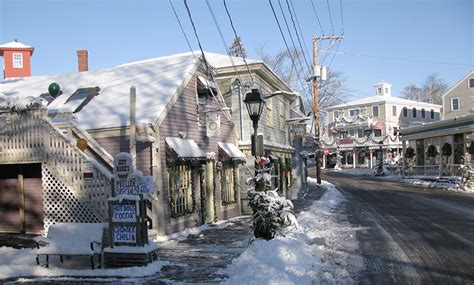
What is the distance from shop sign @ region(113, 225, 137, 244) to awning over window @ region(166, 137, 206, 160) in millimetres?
3680

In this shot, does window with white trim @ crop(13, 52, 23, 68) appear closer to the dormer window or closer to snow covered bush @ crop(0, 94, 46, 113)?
the dormer window

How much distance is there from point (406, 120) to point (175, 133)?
2037 inches

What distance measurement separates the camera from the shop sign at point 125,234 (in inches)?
316

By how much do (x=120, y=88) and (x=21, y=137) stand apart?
3504 millimetres

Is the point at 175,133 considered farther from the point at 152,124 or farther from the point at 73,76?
the point at 73,76

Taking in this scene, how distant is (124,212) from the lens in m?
8.16


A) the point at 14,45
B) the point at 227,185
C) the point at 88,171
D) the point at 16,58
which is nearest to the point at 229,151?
the point at 227,185

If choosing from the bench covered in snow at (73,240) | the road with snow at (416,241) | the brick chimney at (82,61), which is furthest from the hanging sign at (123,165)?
the brick chimney at (82,61)

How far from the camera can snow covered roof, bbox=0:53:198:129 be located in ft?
38.7

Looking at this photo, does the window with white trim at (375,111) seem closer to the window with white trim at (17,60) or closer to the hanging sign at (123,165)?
the window with white trim at (17,60)

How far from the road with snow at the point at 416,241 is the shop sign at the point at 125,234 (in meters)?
3.94

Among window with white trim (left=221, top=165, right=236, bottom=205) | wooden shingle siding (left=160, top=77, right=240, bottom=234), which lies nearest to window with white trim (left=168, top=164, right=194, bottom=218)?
wooden shingle siding (left=160, top=77, right=240, bottom=234)

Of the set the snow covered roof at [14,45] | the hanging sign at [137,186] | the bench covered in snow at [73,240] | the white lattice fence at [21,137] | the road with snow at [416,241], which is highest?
the snow covered roof at [14,45]

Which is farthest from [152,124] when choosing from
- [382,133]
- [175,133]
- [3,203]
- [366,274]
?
[382,133]
